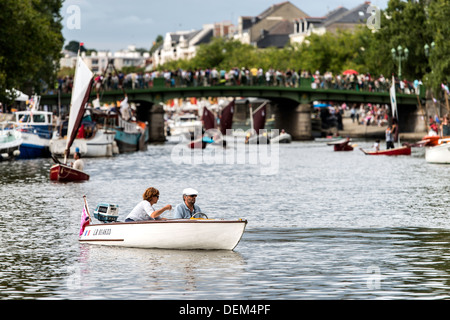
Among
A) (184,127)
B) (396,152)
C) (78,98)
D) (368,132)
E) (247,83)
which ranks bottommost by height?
(396,152)

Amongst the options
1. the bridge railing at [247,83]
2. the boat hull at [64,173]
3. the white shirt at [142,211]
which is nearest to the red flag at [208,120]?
the bridge railing at [247,83]

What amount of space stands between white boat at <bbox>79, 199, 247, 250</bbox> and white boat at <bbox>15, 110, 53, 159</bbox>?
53.2 metres

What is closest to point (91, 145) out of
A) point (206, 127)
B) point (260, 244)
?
point (206, 127)

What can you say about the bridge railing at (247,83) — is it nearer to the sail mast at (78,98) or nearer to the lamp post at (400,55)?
the lamp post at (400,55)

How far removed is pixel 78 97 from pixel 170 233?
32.3 m

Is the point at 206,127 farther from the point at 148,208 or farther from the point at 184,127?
the point at 148,208

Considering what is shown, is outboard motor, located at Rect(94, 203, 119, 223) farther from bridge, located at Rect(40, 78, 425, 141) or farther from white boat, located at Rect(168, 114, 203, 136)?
white boat, located at Rect(168, 114, 203, 136)

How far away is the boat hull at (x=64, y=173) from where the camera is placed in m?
55.2

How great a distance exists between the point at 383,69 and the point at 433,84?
2351cm

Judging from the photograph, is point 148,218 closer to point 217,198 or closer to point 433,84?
point 217,198

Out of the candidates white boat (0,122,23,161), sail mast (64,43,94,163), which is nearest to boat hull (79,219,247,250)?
sail mast (64,43,94,163)

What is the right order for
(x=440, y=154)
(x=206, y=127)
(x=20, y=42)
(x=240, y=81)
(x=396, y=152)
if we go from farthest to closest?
(x=206, y=127)
(x=240, y=81)
(x=20, y=42)
(x=396, y=152)
(x=440, y=154)

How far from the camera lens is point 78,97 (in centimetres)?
5862
